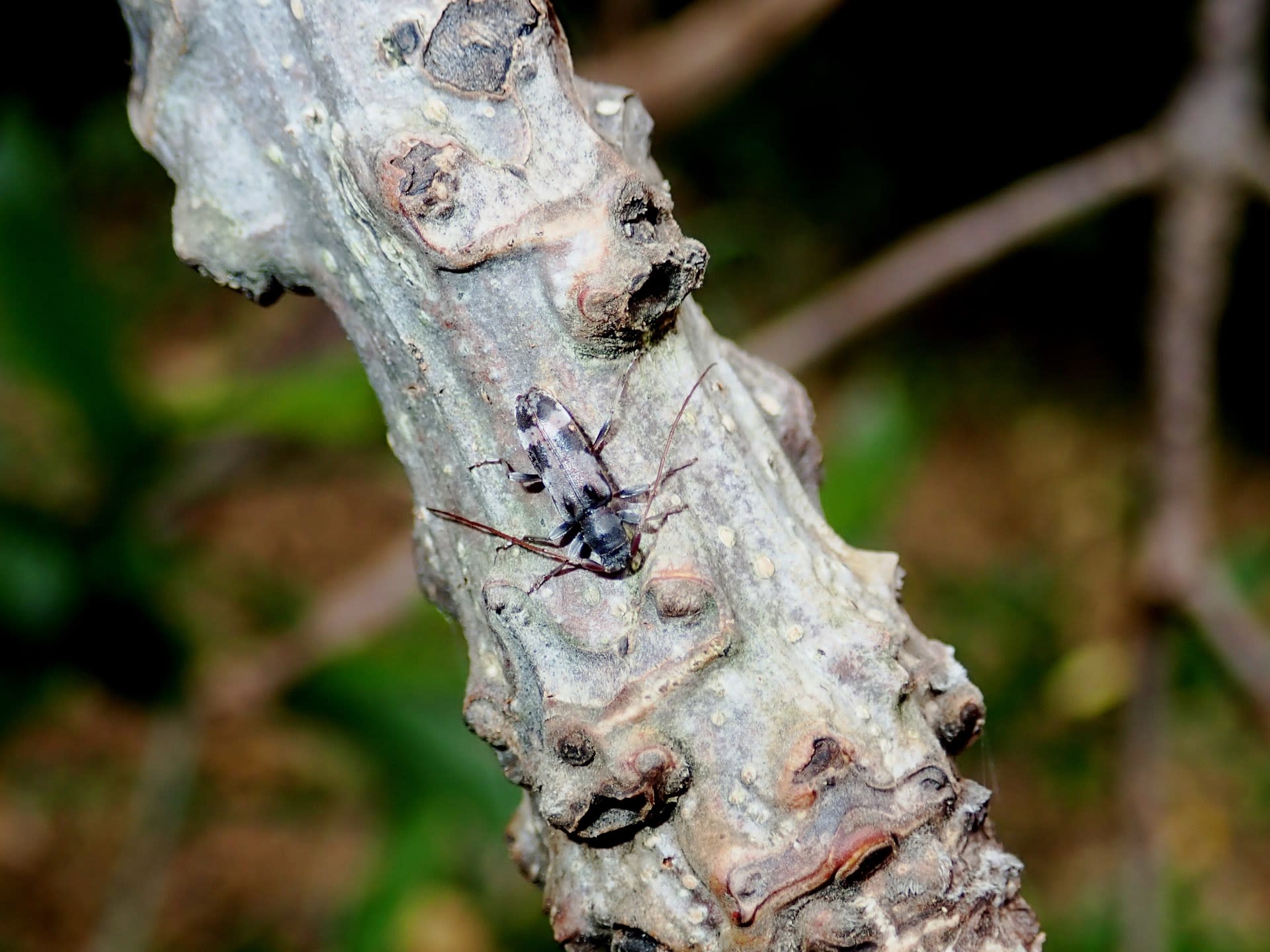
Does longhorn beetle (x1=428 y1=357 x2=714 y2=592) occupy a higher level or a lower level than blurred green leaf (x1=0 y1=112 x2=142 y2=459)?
lower

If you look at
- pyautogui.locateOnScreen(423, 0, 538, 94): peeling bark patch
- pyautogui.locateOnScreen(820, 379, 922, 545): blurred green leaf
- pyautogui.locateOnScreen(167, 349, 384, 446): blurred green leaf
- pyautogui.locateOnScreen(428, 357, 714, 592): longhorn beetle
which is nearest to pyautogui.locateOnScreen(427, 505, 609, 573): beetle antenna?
pyautogui.locateOnScreen(428, 357, 714, 592): longhorn beetle

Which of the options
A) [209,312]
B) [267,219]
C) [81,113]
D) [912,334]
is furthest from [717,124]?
[267,219]

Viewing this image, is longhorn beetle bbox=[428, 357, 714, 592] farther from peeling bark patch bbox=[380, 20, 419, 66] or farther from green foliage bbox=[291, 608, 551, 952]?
green foliage bbox=[291, 608, 551, 952]

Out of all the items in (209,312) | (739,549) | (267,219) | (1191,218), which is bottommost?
(739,549)

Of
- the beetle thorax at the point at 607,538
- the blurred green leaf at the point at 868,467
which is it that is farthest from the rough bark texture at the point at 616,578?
→ the blurred green leaf at the point at 868,467

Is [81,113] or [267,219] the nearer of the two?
[267,219]

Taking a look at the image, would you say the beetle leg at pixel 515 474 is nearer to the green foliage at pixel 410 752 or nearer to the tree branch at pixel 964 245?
the tree branch at pixel 964 245

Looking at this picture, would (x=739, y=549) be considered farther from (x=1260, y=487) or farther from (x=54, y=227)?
(x=1260, y=487)
